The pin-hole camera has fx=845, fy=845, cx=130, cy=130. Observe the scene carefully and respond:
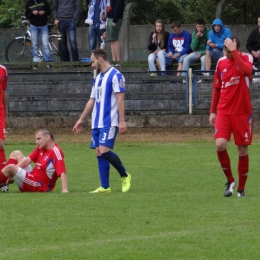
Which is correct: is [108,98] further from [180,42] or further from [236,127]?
[180,42]

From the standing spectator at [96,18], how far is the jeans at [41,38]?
4.43 ft

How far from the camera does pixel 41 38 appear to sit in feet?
81.9

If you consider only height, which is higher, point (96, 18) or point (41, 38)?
point (96, 18)

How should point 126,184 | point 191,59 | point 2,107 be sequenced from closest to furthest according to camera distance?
point 126,184 < point 2,107 < point 191,59

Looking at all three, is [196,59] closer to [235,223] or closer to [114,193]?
[114,193]

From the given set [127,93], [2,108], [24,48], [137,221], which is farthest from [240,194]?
[24,48]

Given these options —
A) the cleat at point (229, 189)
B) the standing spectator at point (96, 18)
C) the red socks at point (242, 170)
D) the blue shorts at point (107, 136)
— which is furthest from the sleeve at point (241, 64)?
the standing spectator at point (96, 18)

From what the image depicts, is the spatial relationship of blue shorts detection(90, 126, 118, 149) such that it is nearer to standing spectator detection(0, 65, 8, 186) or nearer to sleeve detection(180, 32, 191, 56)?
standing spectator detection(0, 65, 8, 186)

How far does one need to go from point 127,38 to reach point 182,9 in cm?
2099

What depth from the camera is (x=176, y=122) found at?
75.5ft

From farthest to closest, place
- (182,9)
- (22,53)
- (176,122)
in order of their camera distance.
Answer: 1. (182,9)
2. (22,53)
3. (176,122)

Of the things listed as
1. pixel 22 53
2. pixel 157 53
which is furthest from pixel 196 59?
pixel 22 53

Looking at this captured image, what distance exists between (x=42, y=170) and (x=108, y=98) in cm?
138

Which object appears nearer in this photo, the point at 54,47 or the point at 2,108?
the point at 2,108
